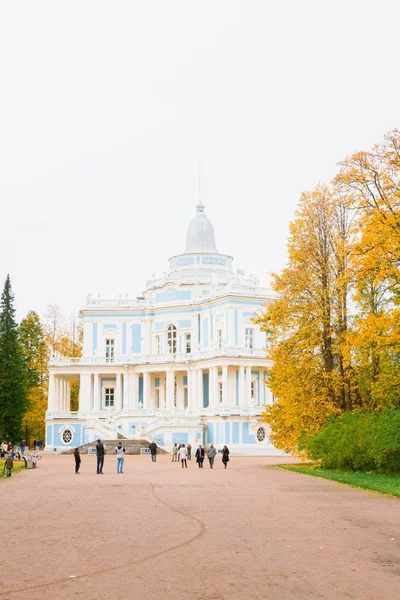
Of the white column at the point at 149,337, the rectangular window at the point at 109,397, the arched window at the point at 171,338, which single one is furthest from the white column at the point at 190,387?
the rectangular window at the point at 109,397

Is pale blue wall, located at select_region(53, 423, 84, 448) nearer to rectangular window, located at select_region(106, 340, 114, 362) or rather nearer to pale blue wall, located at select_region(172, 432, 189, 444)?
rectangular window, located at select_region(106, 340, 114, 362)

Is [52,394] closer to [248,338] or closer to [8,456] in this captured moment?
[248,338]

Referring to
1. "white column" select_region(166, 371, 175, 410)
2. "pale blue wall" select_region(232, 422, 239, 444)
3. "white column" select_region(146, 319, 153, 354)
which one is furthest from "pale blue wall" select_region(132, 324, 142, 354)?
"pale blue wall" select_region(232, 422, 239, 444)

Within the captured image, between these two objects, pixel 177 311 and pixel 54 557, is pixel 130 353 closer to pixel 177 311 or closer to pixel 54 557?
pixel 177 311

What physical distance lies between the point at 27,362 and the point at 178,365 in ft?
48.2

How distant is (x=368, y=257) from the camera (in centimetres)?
2484

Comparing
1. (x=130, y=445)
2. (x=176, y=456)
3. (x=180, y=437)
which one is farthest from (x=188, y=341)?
(x=176, y=456)

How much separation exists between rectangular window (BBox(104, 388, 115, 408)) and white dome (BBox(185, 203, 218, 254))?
13.6 meters

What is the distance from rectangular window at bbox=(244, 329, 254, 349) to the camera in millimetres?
56844

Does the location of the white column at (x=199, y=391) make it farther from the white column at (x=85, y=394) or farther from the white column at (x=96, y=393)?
the white column at (x=85, y=394)

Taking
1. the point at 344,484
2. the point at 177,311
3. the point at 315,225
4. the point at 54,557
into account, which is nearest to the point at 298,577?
the point at 54,557

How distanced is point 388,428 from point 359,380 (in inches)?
242

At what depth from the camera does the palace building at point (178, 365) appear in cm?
5322

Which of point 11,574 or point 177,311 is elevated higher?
point 177,311
